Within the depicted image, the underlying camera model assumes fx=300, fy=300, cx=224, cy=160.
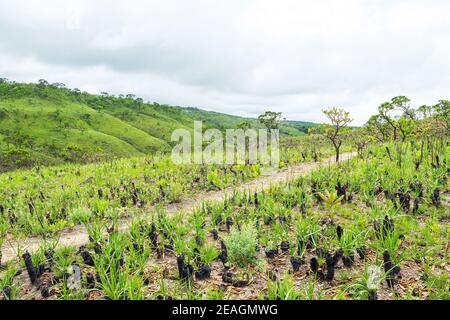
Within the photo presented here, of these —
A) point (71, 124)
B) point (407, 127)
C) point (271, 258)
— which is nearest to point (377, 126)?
point (407, 127)

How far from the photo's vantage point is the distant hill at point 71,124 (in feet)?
284

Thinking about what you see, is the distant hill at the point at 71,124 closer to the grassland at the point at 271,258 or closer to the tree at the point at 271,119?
the tree at the point at 271,119

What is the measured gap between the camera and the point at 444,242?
5.00 metres

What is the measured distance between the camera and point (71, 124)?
106 metres

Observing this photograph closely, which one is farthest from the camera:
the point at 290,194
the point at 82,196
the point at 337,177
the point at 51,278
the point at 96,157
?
the point at 96,157

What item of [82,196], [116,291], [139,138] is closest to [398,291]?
[116,291]

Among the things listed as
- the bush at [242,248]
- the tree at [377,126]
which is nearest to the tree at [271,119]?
the tree at [377,126]

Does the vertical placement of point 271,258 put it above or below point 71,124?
below

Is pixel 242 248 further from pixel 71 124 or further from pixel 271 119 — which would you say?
pixel 71 124

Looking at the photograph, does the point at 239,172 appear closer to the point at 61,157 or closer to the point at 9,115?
the point at 61,157

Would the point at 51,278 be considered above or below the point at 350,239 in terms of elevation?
below

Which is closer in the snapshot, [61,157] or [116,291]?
[116,291]
